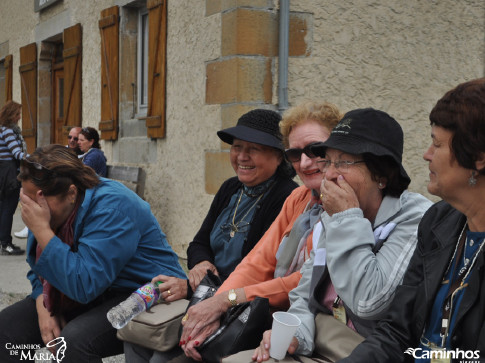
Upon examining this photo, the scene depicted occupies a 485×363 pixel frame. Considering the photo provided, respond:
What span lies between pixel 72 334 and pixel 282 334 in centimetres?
109

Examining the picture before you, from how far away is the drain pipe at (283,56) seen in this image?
201 inches

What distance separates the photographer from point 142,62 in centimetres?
743

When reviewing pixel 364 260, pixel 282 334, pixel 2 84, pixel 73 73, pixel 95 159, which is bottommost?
pixel 282 334

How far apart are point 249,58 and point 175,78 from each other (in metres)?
1.35

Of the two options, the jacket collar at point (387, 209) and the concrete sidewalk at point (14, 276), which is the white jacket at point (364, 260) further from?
the concrete sidewalk at point (14, 276)

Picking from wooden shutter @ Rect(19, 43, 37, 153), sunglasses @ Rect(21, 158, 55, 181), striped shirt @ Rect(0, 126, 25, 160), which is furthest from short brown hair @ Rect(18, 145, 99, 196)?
wooden shutter @ Rect(19, 43, 37, 153)

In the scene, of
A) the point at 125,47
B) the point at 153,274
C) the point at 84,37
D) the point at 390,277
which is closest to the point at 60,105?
the point at 84,37

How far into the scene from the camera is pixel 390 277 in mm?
1808

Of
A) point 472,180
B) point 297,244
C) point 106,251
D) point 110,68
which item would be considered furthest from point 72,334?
point 110,68

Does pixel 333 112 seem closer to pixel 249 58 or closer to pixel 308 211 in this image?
pixel 308 211

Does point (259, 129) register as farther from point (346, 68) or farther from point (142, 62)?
point (142, 62)

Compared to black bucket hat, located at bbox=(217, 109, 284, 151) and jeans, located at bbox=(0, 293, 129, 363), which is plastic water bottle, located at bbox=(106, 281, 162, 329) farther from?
black bucket hat, located at bbox=(217, 109, 284, 151)

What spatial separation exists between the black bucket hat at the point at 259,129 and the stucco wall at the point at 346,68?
222 centimetres

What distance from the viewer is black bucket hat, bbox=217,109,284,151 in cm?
296
